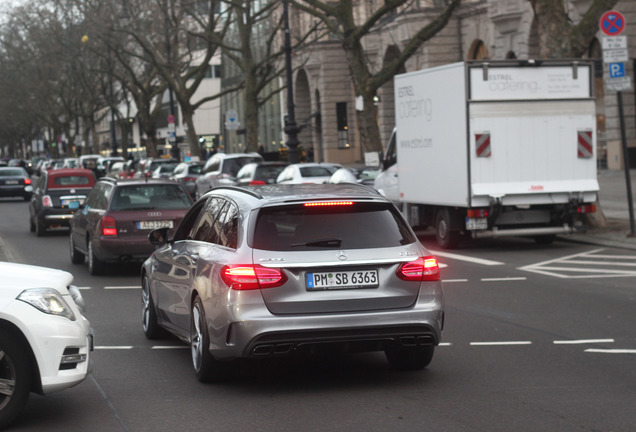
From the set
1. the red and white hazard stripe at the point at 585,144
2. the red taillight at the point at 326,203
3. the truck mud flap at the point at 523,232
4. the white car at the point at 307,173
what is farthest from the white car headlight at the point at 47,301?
the white car at the point at 307,173

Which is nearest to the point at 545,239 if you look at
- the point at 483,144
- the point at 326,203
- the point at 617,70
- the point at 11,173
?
the point at 483,144

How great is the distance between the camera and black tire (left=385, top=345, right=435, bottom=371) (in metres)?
8.49

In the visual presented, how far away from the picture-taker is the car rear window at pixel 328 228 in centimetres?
785

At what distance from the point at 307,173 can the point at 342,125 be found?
37086mm

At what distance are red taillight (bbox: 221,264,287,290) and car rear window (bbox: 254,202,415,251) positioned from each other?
0.19 m

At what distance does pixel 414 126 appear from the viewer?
20.9 metres

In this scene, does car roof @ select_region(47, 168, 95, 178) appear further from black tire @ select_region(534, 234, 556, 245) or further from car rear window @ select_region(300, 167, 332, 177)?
black tire @ select_region(534, 234, 556, 245)

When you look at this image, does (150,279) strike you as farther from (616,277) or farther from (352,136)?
(352,136)

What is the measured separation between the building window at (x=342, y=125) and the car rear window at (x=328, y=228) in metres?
56.0

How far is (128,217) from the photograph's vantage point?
653 inches

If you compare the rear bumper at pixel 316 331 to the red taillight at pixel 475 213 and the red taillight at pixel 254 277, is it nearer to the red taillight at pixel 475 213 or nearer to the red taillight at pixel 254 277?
the red taillight at pixel 254 277

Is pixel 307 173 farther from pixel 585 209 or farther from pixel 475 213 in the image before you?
pixel 585 209

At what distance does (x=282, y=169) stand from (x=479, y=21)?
18406 mm

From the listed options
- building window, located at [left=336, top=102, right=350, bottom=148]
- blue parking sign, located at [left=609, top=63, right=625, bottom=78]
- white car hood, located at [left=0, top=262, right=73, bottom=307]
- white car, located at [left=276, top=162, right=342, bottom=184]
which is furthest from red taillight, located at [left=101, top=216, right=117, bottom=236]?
building window, located at [left=336, top=102, right=350, bottom=148]
